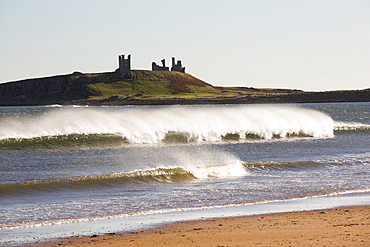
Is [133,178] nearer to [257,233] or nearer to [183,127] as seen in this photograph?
[257,233]

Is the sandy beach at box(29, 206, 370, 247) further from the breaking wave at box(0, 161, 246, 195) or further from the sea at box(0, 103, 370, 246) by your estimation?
the breaking wave at box(0, 161, 246, 195)

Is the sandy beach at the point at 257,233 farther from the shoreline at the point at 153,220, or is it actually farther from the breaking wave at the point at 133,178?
the breaking wave at the point at 133,178

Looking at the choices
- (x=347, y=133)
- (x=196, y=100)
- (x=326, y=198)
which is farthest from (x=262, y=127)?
(x=196, y=100)

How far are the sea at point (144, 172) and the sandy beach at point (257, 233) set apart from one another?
1362 mm

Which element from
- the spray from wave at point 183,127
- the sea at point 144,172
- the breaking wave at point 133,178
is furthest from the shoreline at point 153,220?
the spray from wave at point 183,127

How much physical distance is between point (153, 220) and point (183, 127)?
3023 centimetres

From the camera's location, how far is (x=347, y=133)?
47688 mm

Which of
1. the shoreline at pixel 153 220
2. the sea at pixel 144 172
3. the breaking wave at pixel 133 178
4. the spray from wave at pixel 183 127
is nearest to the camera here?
the shoreline at pixel 153 220

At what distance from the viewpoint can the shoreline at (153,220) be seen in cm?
1115

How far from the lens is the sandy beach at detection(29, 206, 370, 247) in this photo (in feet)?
33.0

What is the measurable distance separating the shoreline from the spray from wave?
21.9m

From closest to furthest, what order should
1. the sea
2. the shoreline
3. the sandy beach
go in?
the sandy beach
the shoreline
the sea

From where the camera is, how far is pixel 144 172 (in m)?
20.0

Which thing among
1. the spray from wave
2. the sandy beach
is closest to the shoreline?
the sandy beach
